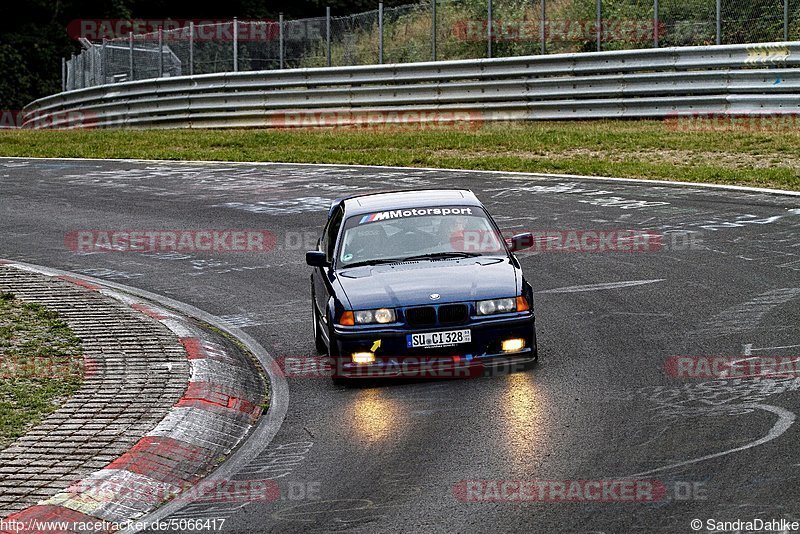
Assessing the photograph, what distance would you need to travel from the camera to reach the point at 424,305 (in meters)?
9.92

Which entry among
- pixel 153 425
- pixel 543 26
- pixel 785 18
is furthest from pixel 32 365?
pixel 543 26

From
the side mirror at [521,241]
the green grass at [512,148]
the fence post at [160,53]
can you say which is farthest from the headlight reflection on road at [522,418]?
the fence post at [160,53]

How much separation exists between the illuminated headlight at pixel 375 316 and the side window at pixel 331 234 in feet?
4.31

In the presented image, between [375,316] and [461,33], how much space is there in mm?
21074

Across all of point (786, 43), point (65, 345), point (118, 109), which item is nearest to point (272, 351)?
point (65, 345)

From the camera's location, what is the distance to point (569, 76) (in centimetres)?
2698

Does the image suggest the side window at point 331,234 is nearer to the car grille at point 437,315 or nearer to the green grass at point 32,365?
the car grille at point 437,315

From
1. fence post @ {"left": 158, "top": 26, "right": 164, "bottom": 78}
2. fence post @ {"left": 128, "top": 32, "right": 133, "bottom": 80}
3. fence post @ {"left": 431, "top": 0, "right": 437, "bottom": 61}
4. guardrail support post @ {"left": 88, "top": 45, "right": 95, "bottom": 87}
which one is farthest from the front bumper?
guardrail support post @ {"left": 88, "top": 45, "right": 95, "bottom": 87}

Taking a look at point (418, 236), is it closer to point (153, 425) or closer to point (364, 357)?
point (364, 357)

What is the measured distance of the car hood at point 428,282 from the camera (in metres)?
10.0

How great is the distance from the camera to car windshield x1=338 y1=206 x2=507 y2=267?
11.0m

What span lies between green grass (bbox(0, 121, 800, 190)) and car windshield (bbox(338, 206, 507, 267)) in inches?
366

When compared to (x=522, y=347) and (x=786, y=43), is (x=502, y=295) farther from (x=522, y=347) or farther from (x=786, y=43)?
(x=786, y=43)

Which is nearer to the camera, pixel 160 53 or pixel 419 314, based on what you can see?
pixel 419 314
